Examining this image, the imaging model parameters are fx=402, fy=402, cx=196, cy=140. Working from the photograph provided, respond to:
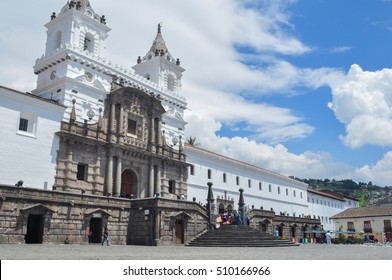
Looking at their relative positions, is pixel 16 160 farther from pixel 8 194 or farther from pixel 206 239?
pixel 206 239

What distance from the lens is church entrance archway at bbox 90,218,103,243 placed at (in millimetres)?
26498

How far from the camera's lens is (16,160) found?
2666cm

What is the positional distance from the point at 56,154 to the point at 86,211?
18.6 feet

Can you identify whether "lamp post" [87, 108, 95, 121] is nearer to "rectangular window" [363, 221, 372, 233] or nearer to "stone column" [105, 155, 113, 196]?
"stone column" [105, 155, 113, 196]

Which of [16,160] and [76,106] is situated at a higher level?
[76,106]

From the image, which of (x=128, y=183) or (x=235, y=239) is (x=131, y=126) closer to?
(x=128, y=183)

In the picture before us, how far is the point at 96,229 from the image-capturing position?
87.5ft

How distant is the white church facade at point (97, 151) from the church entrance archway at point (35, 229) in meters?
0.06

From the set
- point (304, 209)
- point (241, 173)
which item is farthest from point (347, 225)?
point (241, 173)

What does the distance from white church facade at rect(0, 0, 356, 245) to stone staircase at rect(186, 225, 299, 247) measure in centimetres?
116

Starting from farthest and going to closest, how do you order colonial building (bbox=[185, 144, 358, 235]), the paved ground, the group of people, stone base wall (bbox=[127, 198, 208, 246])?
colonial building (bbox=[185, 144, 358, 235]) < stone base wall (bbox=[127, 198, 208, 246]) < the group of people < the paved ground

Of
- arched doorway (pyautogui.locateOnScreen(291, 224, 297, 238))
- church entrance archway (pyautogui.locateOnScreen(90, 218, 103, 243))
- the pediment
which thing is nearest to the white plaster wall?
the pediment

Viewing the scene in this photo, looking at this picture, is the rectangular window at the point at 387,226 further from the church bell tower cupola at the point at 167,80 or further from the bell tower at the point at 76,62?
the bell tower at the point at 76,62

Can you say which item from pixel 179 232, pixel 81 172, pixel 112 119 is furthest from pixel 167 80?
pixel 179 232
